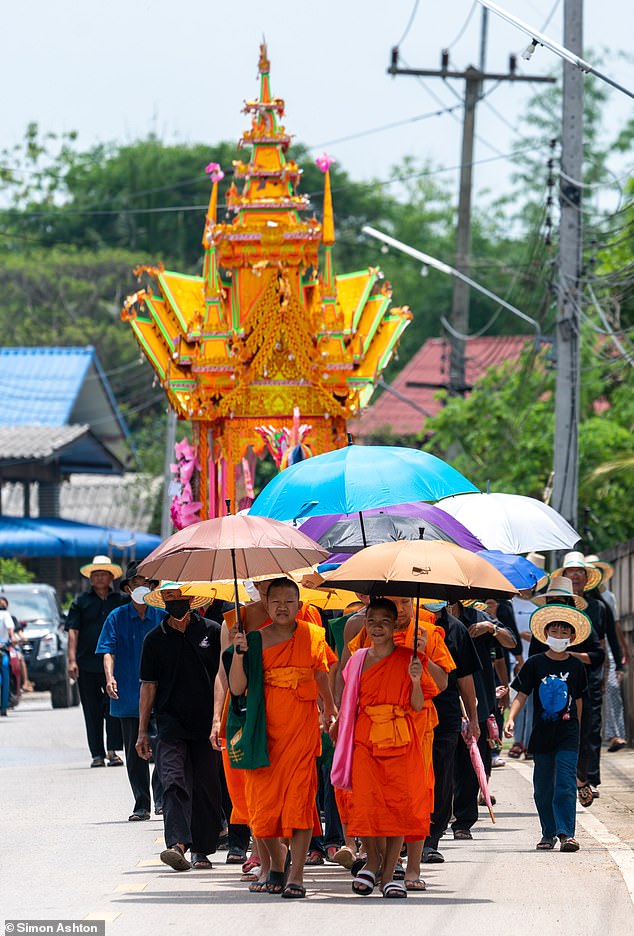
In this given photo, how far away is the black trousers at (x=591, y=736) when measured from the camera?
13.9 meters

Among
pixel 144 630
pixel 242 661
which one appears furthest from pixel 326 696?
pixel 144 630

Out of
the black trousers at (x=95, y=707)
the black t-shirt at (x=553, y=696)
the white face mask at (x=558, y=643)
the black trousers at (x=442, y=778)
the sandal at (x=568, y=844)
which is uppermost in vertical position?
the white face mask at (x=558, y=643)

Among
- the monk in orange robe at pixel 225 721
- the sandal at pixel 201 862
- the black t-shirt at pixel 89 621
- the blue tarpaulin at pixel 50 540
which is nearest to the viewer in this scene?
the monk in orange robe at pixel 225 721

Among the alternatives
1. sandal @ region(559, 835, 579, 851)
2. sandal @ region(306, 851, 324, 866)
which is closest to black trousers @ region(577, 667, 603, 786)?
sandal @ region(559, 835, 579, 851)

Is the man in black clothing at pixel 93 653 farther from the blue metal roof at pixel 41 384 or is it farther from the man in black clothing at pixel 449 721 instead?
the blue metal roof at pixel 41 384

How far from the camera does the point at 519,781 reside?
642 inches

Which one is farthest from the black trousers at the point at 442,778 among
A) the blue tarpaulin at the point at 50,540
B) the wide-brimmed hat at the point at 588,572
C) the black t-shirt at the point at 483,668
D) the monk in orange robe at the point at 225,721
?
the blue tarpaulin at the point at 50,540

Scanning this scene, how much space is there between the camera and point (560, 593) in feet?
42.6

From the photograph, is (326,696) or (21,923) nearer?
(21,923)

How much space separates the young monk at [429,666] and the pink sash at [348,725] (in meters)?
0.25

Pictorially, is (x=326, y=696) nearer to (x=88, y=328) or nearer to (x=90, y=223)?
(x=88, y=328)

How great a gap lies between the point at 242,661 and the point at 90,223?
177ft

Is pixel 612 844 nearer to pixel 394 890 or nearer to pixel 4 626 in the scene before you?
pixel 394 890

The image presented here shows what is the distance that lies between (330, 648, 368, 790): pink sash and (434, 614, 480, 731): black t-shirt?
4.24 ft
